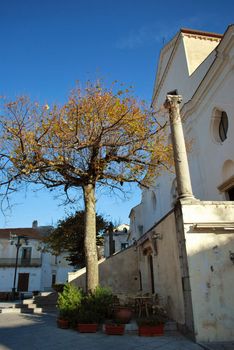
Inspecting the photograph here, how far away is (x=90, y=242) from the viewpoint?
35.7ft

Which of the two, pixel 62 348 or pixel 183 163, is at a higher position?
pixel 183 163

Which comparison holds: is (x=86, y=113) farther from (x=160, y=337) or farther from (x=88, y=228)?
(x=160, y=337)

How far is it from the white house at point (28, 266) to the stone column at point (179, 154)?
2986 centimetres

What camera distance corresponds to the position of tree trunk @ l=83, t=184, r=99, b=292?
10.6m

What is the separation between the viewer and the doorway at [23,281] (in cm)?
3812

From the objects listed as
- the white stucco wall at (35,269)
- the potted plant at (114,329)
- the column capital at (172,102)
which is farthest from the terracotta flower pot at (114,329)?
the white stucco wall at (35,269)

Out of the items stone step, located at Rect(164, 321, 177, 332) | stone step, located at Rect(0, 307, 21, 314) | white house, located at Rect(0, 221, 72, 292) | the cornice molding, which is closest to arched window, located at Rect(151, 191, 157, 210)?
the cornice molding

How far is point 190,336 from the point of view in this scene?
7797 mm

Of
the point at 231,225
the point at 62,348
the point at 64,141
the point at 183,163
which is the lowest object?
the point at 62,348

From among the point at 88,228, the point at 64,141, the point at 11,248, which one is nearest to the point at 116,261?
the point at 88,228

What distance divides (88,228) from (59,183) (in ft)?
8.13

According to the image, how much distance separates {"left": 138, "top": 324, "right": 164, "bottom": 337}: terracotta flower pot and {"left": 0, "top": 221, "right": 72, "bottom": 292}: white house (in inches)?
1198

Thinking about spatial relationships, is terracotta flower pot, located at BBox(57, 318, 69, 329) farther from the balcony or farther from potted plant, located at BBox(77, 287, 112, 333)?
the balcony

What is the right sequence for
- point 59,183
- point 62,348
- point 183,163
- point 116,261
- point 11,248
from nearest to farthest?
point 62,348 < point 183,163 < point 59,183 < point 116,261 < point 11,248
